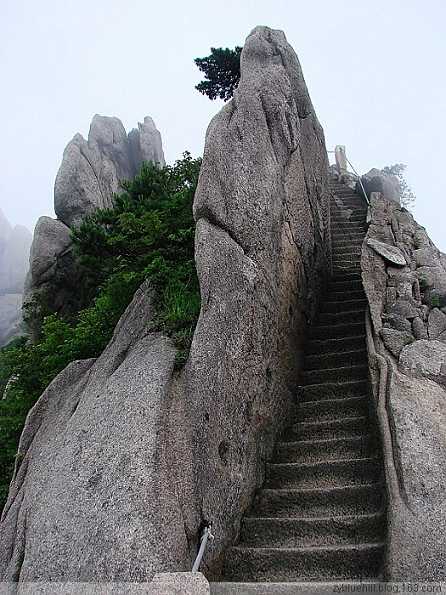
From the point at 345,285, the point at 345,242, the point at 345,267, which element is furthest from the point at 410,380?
the point at 345,242

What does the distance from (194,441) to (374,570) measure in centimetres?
171

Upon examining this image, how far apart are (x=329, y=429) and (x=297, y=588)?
7.39 ft

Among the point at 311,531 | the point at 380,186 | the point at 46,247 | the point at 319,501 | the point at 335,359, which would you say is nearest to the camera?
the point at 311,531

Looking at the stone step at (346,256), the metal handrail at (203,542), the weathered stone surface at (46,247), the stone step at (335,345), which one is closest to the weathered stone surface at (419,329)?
the stone step at (335,345)

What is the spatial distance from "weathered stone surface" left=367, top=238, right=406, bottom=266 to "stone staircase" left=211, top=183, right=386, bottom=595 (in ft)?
4.03

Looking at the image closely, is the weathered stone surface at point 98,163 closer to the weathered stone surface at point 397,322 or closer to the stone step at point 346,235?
the stone step at point 346,235

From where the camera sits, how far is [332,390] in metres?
6.96

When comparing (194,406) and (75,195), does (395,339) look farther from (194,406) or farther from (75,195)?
(75,195)

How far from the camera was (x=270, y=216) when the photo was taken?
663cm

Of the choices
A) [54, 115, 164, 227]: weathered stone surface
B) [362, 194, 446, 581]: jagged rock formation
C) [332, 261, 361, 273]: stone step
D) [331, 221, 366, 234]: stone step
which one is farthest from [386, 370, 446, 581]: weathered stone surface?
[54, 115, 164, 227]: weathered stone surface

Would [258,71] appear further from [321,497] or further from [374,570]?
[374,570]

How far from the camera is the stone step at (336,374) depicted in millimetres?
7074

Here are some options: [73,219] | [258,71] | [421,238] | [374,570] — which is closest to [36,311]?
[73,219]

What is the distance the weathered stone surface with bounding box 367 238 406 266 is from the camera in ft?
23.6
